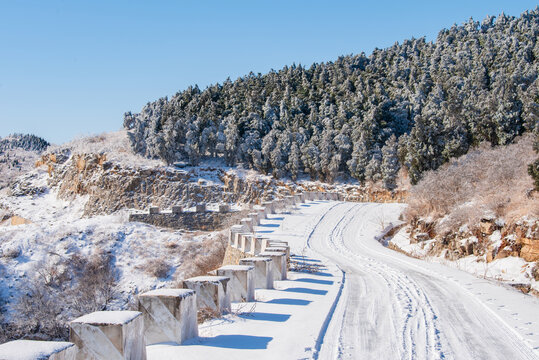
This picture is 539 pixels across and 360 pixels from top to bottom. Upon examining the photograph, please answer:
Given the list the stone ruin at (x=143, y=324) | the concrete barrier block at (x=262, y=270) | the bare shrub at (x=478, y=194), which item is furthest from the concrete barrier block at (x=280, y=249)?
the bare shrub at (x=478, y=194)

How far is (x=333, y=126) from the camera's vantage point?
202 feet

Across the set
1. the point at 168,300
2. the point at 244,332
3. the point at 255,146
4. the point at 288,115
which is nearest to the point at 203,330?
the point at 244,332

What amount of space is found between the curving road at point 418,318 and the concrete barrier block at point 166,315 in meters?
1.68

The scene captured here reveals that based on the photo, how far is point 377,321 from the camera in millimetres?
6879

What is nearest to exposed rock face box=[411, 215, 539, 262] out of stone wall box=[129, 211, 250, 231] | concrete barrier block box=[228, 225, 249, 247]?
concrete barrier block box=[228, 225, 249, 247]

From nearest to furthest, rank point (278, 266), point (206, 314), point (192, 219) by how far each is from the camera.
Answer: point (206, 314) → point (278, 266) → point (192, 219)

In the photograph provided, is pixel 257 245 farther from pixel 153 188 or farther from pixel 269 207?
pixel 153 188

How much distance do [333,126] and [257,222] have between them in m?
39.0

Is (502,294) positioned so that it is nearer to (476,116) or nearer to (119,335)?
(119,335)

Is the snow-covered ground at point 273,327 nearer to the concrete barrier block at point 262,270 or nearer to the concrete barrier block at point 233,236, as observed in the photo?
the concrete barrier block at point 262,270

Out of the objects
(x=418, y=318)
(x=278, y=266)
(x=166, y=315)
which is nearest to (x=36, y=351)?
(x=166, y=315)

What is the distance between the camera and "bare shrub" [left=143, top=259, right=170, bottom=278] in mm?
24391

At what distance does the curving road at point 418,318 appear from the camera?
5.56 metres

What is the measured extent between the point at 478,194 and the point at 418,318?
537 inches
